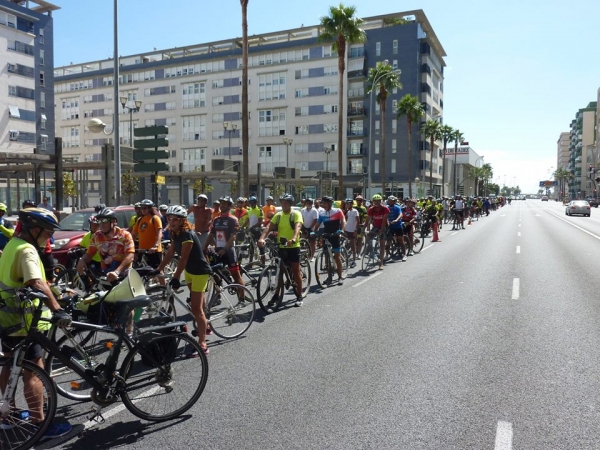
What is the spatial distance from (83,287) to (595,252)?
16.2 m

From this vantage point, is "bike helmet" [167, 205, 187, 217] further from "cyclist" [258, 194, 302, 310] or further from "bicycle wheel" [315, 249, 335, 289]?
"bicycle wheel" [315, 249, 335, 289]

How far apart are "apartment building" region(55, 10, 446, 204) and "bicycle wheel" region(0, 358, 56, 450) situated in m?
62.6

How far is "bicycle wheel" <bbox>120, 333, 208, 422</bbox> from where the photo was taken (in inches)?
173

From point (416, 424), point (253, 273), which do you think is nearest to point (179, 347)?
point (416, 424)

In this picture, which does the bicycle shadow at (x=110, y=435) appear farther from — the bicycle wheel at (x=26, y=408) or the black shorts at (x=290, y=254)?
the black shorts at (x=290, y=254)

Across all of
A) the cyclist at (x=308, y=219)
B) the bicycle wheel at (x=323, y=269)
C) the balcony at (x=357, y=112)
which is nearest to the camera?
the bicycle wheel at (x=323, y=269)

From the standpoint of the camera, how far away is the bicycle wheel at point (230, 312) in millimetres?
7113

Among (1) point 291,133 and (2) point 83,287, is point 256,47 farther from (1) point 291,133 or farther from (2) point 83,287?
(2) point 83,287

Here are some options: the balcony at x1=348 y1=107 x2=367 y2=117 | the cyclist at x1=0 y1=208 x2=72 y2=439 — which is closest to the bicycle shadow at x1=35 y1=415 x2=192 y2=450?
the cyclist at x1=0 y1=208 x2=72 y2=439

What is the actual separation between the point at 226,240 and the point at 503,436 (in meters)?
5.67

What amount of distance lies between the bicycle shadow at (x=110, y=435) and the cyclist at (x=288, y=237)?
180 inches

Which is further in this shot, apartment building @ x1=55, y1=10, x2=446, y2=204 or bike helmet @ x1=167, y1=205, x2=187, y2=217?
apartment building @ x1=55, y1=10, x2=446, y2=204

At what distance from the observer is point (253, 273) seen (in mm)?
13031

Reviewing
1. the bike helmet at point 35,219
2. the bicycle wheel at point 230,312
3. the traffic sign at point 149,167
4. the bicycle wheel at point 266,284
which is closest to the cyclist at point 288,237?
the bicycle wheel at point 266,284
